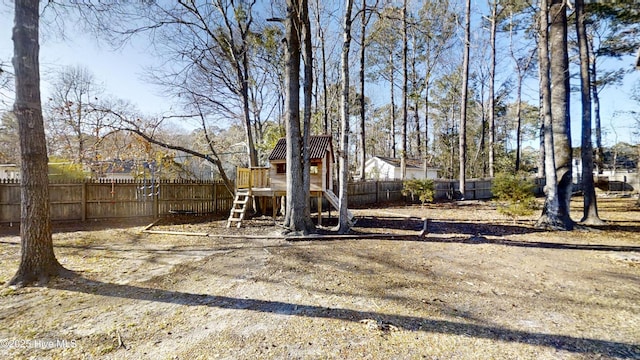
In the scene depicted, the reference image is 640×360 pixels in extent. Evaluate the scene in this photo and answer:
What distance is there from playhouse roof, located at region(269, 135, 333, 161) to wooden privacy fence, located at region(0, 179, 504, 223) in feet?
10.7

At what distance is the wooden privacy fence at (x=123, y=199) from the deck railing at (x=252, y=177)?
2.12 m

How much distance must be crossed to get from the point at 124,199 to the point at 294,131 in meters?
7.26

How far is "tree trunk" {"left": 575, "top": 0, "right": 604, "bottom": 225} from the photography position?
26.3ft

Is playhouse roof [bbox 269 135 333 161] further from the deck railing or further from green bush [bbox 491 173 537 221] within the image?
green bush [bbox 491 173 537 221]

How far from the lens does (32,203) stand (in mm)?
A: 3912

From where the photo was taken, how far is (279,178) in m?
9.45

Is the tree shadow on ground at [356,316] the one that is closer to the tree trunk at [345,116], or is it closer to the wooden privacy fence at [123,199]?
the tree trunk at [345,116]

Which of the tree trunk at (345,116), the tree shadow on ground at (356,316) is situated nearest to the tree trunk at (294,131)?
the tree trunk at (345,116)

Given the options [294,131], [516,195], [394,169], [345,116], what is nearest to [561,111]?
[516,195]

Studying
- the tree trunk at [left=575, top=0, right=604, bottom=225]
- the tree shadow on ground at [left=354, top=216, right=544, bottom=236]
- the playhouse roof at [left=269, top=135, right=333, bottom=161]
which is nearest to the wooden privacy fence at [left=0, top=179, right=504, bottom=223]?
the playhouse roof at [left=269, top=135, right=333, bottom=161]

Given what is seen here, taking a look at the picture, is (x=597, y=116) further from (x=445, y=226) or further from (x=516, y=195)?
(x=445, y=226)

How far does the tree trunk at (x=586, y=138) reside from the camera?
801 centimetres

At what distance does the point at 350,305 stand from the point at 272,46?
40.6 feet

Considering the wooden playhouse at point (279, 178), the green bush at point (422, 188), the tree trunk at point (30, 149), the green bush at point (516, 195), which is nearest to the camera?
the tree trunk at point (30, 149)
